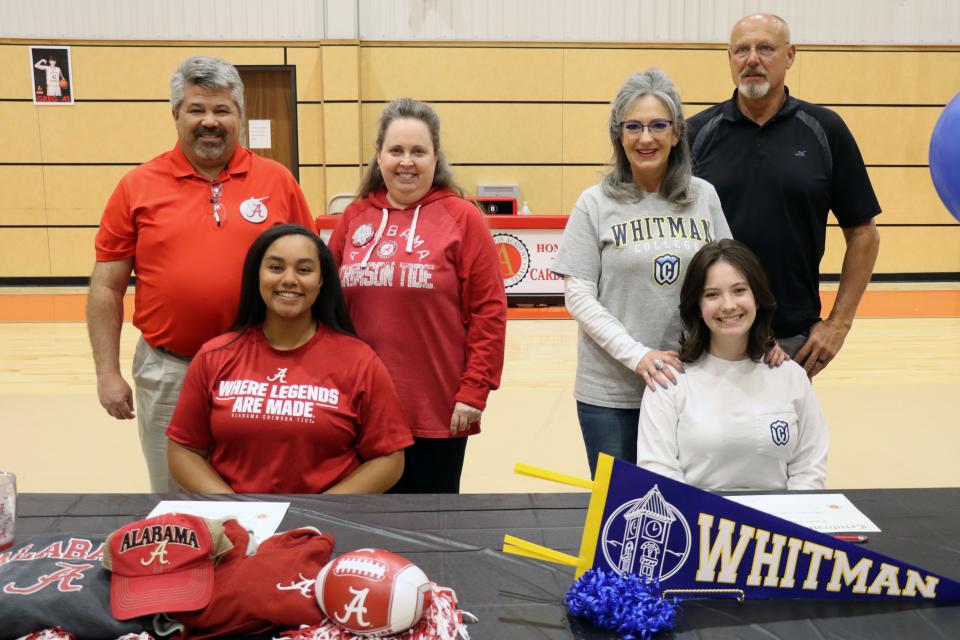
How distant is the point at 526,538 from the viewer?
1542mm

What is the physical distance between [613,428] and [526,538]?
83 centimetres

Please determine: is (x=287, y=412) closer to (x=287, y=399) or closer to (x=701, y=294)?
(x=287, y=399)

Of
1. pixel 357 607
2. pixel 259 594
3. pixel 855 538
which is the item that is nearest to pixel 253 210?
pixel 259 594

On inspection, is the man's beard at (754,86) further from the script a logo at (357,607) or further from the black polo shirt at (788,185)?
the script a logo at (357,607)

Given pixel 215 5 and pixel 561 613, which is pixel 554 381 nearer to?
pixel 561 613

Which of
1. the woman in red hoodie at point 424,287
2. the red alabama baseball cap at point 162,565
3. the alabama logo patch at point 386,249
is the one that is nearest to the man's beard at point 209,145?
the woman in red hoodie at point 424,287

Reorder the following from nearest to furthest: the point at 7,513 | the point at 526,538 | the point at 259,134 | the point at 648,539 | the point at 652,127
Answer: the point at 648,539
the point at 7,513
the point at 526,538
the point at 652,127
the point at 259,134

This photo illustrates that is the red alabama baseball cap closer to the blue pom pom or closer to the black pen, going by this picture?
the blue pom pom

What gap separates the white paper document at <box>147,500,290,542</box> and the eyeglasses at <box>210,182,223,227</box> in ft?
3.14

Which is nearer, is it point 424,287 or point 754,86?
point 424,287

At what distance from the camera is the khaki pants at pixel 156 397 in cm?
244

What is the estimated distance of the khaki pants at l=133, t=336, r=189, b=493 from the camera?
2.44 m

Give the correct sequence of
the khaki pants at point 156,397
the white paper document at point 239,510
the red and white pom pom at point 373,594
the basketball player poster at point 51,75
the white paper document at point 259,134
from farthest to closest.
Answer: the white paper document at point 259,134 < the basketball player poster at point 51,75 < the khaki pants at point 156,397 < the white paper document at point 239,510 < the red and white pom pom at point 373,594

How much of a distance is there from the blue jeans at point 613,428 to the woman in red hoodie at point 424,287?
0.30m
